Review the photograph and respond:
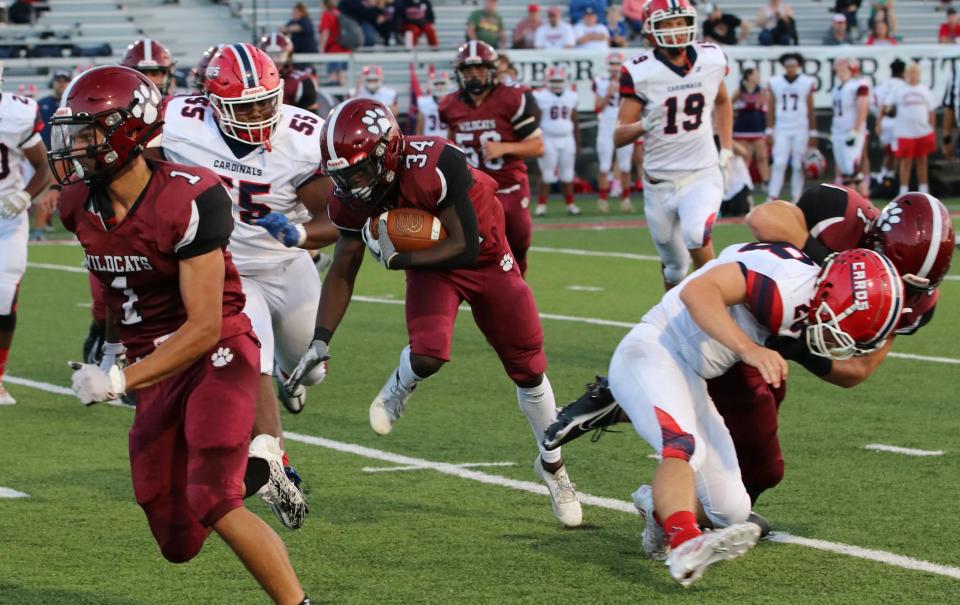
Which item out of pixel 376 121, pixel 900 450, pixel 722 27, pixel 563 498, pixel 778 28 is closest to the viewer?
pixel 376 121

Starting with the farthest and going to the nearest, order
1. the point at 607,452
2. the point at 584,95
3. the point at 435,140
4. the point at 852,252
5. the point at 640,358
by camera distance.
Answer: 1. the point at 584,95
2. the point at 607,452
3. the point at 435,140
4. the point at 640,358
5. the point at 852,252

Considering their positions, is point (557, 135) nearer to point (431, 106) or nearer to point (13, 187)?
point (431, 106)

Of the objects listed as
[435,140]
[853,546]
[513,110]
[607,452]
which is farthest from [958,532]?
[513,110]

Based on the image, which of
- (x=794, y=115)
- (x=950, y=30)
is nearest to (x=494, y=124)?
(x=794, y=115)

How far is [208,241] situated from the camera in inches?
159

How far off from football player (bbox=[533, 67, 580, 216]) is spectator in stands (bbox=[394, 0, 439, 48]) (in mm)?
3016

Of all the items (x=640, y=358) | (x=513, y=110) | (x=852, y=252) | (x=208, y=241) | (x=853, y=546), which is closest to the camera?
(x=208, y=241)

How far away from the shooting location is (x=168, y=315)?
432 cm

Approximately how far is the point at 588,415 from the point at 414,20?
17937mm

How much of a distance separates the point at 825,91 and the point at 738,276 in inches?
736

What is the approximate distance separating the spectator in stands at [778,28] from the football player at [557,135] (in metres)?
4.46

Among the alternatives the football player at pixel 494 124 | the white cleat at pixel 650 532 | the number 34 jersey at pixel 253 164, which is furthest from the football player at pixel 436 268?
the football player at pixel 494 124

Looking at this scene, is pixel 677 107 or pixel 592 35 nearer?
pixel 677 107

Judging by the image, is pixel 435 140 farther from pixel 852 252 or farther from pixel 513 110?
pixel 513 110
